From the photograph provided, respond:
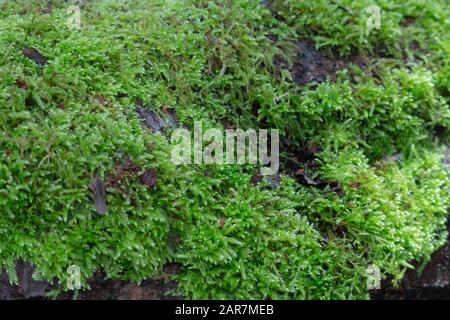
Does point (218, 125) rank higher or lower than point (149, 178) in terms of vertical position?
higher

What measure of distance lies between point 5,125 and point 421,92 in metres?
2.60

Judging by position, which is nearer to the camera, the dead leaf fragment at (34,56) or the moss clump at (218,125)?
the moss clump at (218,125)

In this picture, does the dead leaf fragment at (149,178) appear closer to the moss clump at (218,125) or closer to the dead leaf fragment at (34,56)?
the moss clump at (218,125)

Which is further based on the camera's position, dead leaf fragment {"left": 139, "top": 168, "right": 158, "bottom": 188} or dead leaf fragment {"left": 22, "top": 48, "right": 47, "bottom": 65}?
dead leaf fragment {"left": 22, "top": 48, "right": 47, "bottom": 65}

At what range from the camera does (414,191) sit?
3.13 m

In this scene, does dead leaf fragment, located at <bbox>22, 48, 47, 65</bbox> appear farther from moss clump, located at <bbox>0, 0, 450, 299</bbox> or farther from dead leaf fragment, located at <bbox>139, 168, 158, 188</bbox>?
dead leaf fragment, located at <bbox>139, 168, 158, 188</bbox>

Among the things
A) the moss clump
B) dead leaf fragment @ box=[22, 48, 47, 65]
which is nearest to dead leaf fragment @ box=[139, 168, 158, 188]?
the moss clump

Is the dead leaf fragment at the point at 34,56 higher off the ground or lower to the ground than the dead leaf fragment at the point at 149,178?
higher

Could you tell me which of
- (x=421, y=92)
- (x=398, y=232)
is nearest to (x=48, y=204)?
(x=398, y=232)

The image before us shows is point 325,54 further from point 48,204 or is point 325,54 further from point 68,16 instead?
point 48,204

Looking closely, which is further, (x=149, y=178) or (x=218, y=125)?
(x=218, y=125)

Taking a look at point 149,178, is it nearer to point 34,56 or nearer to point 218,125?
point 218,125

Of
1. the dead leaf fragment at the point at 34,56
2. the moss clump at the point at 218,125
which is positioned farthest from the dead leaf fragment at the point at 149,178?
the dead leaf fragment at the point at 34,56

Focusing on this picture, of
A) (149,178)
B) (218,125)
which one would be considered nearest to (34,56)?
(149,178)
